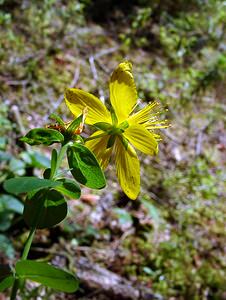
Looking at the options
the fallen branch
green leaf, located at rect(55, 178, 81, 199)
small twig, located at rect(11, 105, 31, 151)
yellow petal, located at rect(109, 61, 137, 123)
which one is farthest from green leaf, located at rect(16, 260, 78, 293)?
small twig, located at rect(11, 105, 31, 151)

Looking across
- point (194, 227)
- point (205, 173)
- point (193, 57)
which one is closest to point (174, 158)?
point (205, 173)

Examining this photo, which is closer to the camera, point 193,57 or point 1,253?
point 1,253

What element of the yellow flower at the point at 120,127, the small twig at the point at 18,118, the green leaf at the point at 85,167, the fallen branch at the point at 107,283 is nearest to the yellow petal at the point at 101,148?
the yellow flower at the point at 120,127

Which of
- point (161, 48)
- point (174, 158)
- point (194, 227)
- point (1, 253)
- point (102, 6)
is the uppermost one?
point (102, 6)

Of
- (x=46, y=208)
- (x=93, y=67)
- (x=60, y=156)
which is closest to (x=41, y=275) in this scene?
(x=46, y=208)

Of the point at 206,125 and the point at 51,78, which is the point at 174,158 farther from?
the point at 51,78

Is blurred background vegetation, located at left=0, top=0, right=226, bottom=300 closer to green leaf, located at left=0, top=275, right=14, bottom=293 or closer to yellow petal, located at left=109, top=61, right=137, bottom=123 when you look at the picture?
green leaf, located at left=0, top=275, right=14, bottom=293

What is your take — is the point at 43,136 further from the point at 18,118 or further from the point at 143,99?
the point at 143,99
